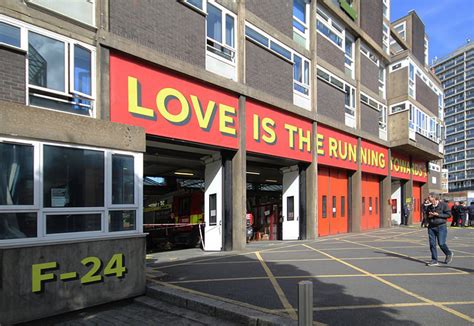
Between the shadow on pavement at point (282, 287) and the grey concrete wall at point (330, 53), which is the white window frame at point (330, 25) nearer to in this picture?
the grey concrete wall at point (330, 53)

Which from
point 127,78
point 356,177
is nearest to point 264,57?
point 127,78

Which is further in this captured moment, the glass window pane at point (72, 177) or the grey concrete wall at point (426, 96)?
the grey concrete wall at point (426, 96)

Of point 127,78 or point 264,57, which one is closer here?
point 127,78

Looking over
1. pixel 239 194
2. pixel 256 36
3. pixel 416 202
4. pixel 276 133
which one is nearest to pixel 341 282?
pixel 239 194

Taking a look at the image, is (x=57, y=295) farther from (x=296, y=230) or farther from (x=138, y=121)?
(x=296, y=230)

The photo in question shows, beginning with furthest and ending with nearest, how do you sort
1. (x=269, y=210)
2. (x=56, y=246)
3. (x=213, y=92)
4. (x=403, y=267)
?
(x=269, y=210)
(x=213, y=92)
(x=403, y=267)
(x=56, y=246)

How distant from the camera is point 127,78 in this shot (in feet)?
29.3

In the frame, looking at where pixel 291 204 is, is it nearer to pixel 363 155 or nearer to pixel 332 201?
pixel 332 201

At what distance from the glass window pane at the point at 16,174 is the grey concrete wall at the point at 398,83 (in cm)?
2313

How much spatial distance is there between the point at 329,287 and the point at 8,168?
5.54m

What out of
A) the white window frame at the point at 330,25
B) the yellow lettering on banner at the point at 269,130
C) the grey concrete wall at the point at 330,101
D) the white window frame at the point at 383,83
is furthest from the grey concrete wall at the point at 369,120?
the yellow lettering on banner at the point at 269,130

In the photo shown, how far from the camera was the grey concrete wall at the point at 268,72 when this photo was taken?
41.0ft

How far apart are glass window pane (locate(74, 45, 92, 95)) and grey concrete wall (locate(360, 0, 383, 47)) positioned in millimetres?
16947

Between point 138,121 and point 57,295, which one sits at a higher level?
point 138,121
